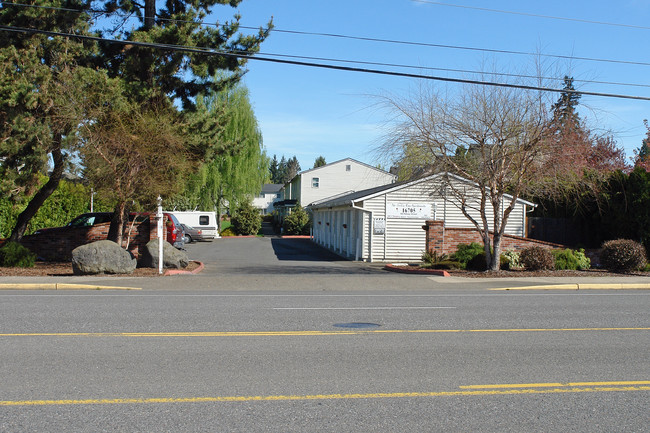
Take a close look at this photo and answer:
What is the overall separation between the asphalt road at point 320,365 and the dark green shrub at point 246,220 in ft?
128

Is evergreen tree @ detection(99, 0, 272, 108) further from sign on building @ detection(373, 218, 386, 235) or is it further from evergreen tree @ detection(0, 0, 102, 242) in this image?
sign on building @ detection(373, 218, 386, 235)

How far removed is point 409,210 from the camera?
87.7ft

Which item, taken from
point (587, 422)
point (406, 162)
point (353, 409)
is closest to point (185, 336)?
point (353, 409)

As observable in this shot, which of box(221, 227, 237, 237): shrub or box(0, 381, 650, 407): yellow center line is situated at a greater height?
box(221, 227, 237, 237): shrub

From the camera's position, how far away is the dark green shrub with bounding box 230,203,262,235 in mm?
52219

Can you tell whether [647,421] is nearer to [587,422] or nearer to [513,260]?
[587,422]

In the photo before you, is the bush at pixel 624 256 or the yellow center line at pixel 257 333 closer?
the yellow center line at pixel 257 333

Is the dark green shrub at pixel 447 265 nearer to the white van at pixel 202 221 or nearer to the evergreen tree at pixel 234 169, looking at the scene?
the white van at pixel 202 221

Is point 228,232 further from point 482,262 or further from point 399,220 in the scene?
point 482,262

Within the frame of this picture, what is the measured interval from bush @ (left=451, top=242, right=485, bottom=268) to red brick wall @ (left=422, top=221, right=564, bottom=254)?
1.53 meters

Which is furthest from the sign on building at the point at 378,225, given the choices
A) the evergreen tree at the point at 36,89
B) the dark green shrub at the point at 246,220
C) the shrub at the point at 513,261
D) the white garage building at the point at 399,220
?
the dark green shrub at the point at 246,220

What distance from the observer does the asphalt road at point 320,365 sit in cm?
512

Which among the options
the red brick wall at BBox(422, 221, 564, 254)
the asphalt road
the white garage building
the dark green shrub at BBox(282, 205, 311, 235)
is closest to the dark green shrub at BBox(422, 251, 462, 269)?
the red brick wall at BBox(422, 221, 564, 254)

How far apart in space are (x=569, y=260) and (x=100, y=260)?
15760 mm
